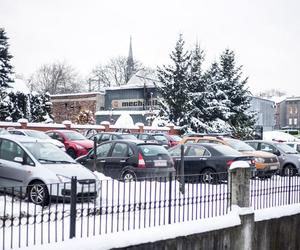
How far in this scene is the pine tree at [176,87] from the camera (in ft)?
139

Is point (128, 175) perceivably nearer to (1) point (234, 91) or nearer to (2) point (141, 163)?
(2) point (141, 163)

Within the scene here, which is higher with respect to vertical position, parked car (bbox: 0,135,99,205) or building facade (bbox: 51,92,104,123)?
building facade (bbox: 51,92,104,123)

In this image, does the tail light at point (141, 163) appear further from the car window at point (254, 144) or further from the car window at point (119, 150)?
the car window at point (254, 144)

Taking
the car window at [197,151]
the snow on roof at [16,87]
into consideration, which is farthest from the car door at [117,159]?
the snow on roof at [16,87]

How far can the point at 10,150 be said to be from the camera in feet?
35.4

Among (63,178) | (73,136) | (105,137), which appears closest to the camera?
(63,178)

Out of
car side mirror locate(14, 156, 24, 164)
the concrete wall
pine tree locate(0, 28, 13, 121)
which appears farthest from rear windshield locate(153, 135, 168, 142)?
pine tree locate(0, 28, 13, 121)

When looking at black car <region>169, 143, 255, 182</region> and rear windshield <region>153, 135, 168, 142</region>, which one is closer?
black car <region>169, 143, 255, 182</region>

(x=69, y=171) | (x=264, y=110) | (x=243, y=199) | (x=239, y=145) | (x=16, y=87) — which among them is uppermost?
(x=16, y=87)

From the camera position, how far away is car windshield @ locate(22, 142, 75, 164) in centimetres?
1056

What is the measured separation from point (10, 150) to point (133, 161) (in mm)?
3692

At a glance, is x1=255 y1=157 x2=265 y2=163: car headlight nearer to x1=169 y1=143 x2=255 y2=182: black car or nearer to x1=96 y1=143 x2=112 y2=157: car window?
x1=169 y1=143 x2=255 y2=182: black car

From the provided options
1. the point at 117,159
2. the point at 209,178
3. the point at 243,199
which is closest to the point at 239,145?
the point at 117,159

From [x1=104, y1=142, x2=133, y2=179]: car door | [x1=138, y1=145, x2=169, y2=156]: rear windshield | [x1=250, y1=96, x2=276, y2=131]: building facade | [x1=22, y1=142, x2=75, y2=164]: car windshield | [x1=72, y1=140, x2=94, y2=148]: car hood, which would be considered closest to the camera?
[x1=22, y1=142, x2=75, y2=164]: car windshield
